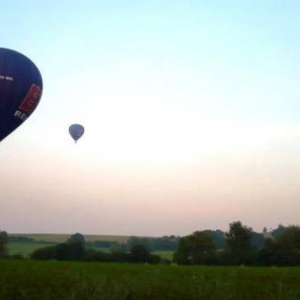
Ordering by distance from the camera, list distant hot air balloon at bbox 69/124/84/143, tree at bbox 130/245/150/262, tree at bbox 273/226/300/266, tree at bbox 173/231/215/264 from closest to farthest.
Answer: distant hot air balloon at bbox 69/124/84/143 < tree at bbox 130/245/150/262 < tree at bbox 273/226/300/266 < tree at bbox 173/231/215/264

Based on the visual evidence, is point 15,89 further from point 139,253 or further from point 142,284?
point 139,253

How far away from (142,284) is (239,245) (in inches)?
1850

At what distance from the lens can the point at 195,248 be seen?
215 ft

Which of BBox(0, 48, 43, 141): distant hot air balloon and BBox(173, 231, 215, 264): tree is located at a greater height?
BBox(0, 48, 43, 141): distant hot air balloon

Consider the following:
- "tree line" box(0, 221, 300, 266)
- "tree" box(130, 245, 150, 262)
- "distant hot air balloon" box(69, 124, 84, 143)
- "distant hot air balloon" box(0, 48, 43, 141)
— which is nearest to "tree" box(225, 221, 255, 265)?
"tree line" box(0, 221, 300, 266)

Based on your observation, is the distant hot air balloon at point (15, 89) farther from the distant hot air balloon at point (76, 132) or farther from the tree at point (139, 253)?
the tree at point (139, 253)

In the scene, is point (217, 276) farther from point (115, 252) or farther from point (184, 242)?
point (184, 242)

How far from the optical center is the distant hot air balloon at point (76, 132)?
4381 centimetres

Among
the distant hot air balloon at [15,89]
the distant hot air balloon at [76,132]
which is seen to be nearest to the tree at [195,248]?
the distant hot air balloon at [76,132]

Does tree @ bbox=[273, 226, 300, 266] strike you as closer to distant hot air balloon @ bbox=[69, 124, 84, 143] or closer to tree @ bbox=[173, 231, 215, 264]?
tree @ bbox=[173, 231, 215, 264]

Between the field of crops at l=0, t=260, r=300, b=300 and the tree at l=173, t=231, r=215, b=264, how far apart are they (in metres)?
35.2

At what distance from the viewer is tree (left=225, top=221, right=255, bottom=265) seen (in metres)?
59.5

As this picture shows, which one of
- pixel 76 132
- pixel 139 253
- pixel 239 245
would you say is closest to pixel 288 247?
pixel 239 245

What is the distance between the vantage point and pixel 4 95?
32.2 m
